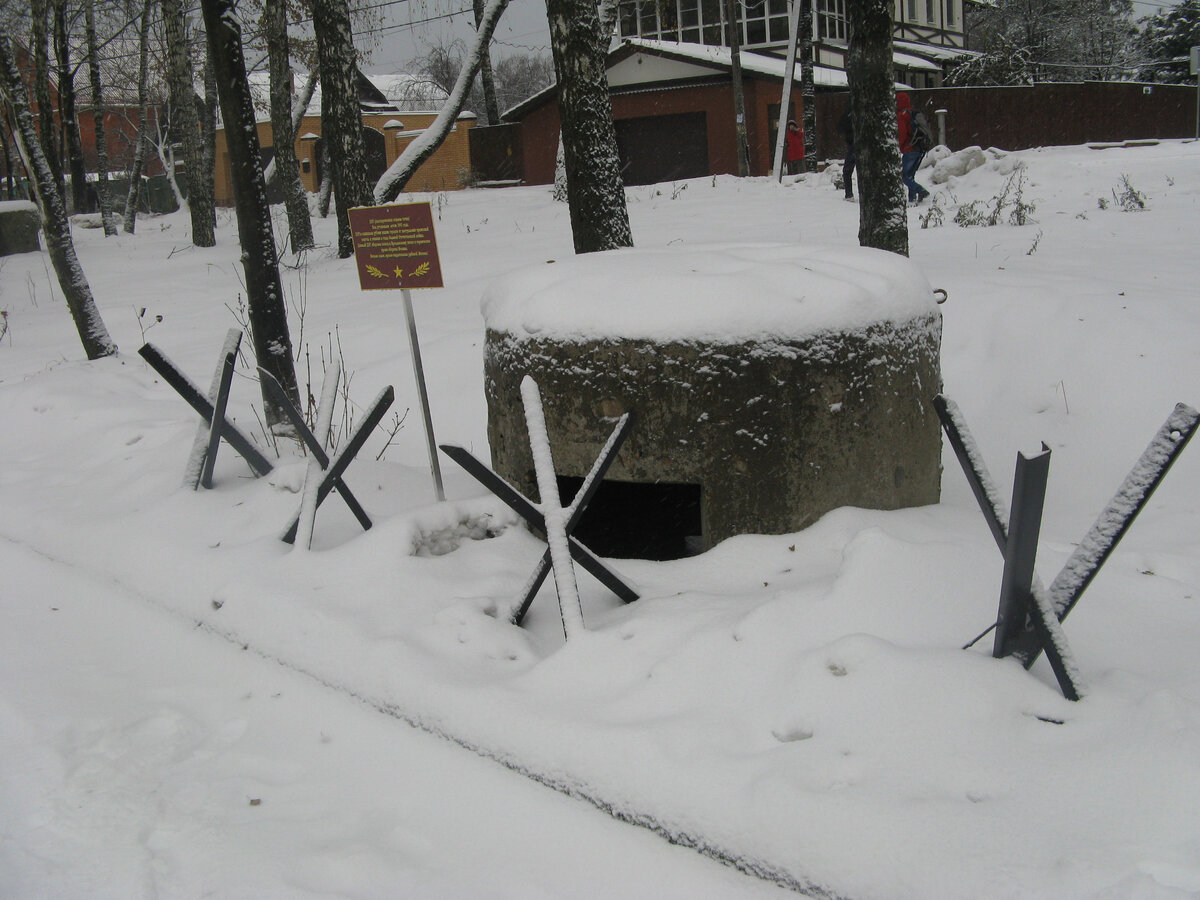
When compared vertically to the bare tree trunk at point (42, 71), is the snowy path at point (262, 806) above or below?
below

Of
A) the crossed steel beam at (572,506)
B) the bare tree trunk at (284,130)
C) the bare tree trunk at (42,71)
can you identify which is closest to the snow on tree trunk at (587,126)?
the crossed steel beam at (572,506)

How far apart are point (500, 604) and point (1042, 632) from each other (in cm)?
178

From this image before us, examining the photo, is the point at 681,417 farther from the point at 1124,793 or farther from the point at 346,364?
the point at 346,364

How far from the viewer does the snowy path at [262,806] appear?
2184mm

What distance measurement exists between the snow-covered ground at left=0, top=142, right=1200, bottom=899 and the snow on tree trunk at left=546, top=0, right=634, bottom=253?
2544 millimetres

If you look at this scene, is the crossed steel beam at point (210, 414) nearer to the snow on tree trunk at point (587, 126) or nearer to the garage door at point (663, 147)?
the snow on tree trunk at point (587, 126)

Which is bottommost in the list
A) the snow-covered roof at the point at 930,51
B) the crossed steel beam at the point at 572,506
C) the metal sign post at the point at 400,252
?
the crossed steel beam at the point at 572,506

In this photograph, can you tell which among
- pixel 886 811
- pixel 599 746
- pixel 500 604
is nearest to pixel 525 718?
pixel 599 746

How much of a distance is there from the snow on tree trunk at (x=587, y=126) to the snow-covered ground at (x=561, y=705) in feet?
8.35

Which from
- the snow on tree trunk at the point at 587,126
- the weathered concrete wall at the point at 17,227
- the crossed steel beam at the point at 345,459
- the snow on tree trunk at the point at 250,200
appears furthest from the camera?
the weathered concrete wall at the point at 17,227

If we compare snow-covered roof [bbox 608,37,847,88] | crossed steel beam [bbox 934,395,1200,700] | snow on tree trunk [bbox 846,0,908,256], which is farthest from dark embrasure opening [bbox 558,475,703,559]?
snow-covered roof [bbox 608,37,847,88]

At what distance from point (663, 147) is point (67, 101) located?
594 inches

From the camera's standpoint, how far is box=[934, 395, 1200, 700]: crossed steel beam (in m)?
2.30

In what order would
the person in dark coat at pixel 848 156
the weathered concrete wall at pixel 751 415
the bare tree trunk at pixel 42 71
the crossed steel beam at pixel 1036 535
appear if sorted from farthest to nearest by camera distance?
the bare tree trunk at pixel 42 71 < the person in dark coat at pixel 848 156 < the weathered concrete wall at pixel 751 415 < the crossed steel beam at pixel 1036 535
